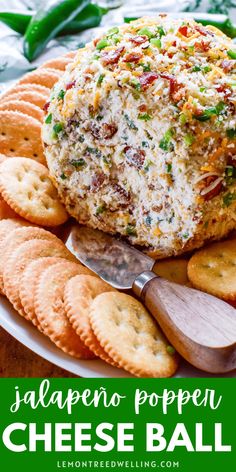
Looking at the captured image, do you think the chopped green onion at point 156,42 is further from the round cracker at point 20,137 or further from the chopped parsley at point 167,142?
the round cracker at point 20,137

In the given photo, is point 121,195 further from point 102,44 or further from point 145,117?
point 102,44

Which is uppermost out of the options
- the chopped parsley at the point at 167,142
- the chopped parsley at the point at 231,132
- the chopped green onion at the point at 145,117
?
the chopped parsley at the point at 231,132

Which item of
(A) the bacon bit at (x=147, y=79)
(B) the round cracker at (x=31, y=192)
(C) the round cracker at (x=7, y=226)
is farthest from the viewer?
(B) the round cracker at (x=31, y=192)

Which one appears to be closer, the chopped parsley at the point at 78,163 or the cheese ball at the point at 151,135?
the cheese ball at the point at 151,135

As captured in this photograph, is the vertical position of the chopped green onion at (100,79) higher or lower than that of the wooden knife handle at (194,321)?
higher

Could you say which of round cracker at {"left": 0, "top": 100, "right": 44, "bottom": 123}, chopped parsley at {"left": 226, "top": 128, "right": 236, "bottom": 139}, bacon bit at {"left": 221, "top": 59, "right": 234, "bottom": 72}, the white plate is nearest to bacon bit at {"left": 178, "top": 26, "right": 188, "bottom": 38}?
bacon bit at {"left": 221, "top": 59, "right": 234, "bottom": 72}

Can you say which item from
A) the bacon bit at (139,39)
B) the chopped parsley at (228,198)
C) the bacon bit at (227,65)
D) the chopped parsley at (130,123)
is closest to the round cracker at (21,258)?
the chopped parsley at (130,123)

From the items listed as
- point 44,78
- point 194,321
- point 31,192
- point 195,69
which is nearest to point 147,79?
point 195,69

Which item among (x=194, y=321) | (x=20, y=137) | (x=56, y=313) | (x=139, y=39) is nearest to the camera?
(x=194, y=321)
